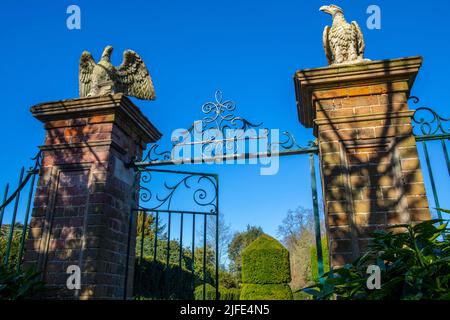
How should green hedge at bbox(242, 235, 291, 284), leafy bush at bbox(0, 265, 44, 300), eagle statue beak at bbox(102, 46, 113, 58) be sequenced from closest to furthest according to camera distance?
leafy bush at bbox(0, 265, 44, 300) → eagle statue beak at bbox(102, 46, 113, 58) → green hedge at bbox(242, 235, 291, 284)

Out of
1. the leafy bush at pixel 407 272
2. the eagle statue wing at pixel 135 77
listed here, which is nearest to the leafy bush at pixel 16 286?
the leafy bush at pixel 407 272

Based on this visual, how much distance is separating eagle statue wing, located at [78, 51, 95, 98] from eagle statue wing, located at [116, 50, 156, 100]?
1.04 feet

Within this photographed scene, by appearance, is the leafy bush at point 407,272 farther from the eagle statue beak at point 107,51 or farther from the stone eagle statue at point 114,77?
the eagle statue beak at point 107,51

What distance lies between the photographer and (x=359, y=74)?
3.26 metres

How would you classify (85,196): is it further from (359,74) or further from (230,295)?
(230,295)

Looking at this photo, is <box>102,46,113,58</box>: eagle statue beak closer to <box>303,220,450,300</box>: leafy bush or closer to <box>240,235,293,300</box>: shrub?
<box>303,220,450,300</box>: leafy bush

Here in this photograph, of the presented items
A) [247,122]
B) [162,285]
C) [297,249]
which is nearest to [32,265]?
[162,285]

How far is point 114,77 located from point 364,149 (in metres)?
2.88

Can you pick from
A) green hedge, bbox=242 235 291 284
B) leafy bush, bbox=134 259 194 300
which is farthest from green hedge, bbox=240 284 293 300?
leafy bush, bbox=134 259 194 300

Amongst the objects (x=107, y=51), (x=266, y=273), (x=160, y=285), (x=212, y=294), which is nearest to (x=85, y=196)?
(x=160, y=285)

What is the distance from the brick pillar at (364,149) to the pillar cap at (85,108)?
1.82m

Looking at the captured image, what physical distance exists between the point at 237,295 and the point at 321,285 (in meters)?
15.1

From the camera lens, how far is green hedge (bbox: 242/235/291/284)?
13023mm
